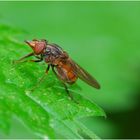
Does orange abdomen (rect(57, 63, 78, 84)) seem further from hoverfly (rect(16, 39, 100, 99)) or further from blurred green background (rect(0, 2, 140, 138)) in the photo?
blurred green background (rect(0, 2, 140, 138))

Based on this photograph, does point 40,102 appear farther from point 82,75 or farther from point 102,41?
point 102,41

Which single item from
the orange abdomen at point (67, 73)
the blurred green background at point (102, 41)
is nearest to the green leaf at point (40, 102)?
the orange abdomen at point (67, 73)

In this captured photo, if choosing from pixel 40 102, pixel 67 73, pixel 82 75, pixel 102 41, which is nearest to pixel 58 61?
pixel 67 73

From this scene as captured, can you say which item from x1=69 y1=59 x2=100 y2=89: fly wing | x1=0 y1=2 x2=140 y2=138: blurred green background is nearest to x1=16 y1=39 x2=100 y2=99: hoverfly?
x1=69 y1=59 x2=100 y2=89: fly wing

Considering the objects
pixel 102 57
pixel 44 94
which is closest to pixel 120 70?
pixel 102 57

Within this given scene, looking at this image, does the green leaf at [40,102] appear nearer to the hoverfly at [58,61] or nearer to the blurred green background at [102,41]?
the hoverfly at [58,61]

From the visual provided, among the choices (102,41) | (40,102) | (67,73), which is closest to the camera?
(40,102)
